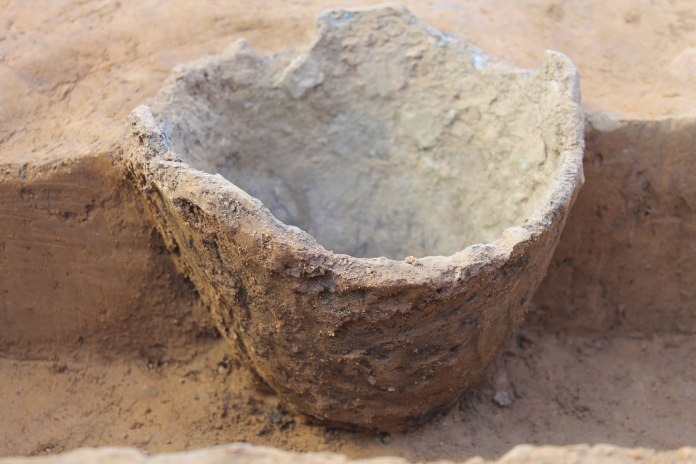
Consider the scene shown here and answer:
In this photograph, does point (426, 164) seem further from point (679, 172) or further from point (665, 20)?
point (665, 20)

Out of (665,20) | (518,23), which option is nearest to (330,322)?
(518,23)

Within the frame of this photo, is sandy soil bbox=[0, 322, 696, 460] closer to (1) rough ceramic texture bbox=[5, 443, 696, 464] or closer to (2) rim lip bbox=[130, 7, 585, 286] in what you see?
(2) rim lip bbox=[130, 7, 585, 286]

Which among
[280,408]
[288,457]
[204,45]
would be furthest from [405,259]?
[204,45]

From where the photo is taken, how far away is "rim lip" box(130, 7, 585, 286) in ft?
8.66

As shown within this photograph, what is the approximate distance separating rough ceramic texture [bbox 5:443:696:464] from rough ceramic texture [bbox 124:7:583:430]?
822 millimetres

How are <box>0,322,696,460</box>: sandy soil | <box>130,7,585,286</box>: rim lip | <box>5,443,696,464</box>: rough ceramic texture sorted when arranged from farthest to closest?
<box>0,322,696,460</box>: sandy soil
<box>130,7,585,286</box>: rim lip
<box>5,443,696,464</box>: rough ceramic texture

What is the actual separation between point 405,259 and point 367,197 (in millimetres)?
1383

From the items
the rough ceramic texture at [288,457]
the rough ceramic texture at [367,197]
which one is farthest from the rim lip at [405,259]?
the rough ceramic texture at [288,457]

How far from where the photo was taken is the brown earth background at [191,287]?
3473mm

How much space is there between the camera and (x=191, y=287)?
3633mm

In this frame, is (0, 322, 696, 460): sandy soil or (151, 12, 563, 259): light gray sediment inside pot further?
(151, 12, 563, 259): light gray sediment inside pot

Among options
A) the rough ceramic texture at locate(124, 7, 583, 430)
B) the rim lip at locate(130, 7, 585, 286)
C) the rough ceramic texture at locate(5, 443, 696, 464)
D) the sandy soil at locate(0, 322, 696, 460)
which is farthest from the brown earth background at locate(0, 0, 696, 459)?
the rough ceramic texture at locate(5, 443, 696, 464)

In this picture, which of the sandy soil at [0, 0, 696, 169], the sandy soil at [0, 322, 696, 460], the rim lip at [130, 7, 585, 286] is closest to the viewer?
the rim lip at [130, 7, 585, 286]

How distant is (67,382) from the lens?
368cm
